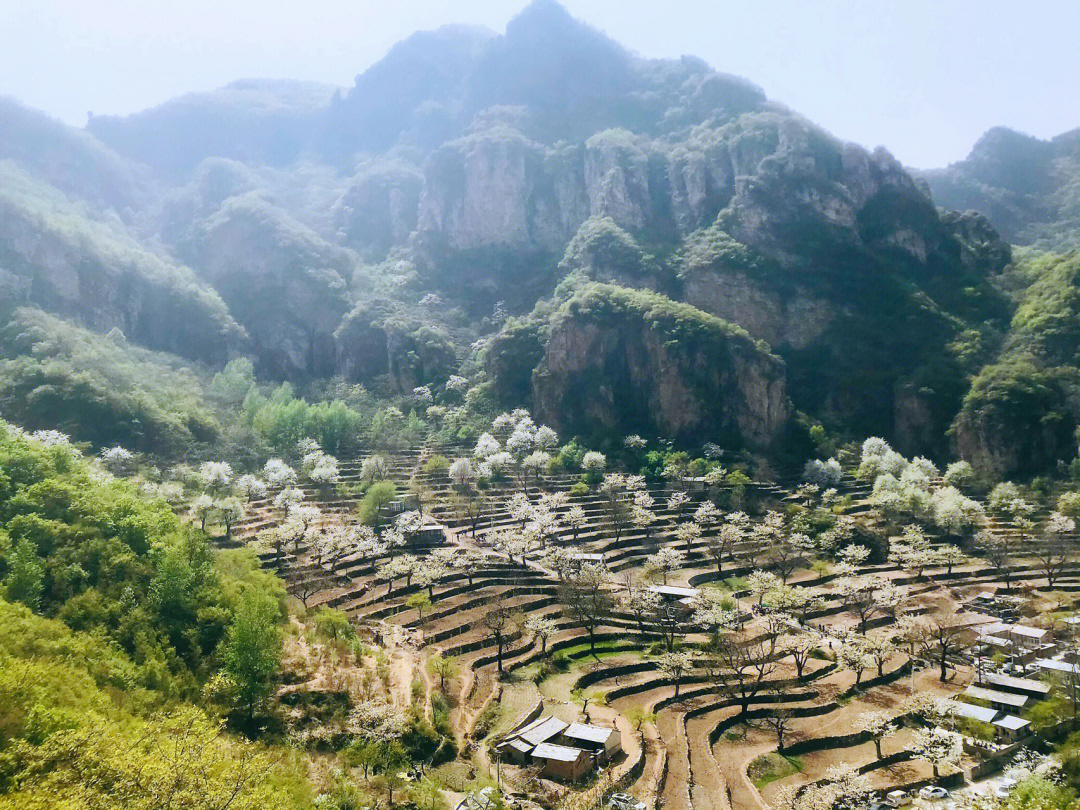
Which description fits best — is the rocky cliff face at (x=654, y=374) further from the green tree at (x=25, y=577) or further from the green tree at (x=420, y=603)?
the green tree at (x=25, y=577)

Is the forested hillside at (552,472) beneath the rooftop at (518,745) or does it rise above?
above

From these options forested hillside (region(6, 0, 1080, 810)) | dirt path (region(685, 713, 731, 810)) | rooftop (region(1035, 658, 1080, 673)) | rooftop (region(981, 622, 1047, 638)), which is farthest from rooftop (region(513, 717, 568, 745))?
rooftop (region(981, 622, 1047, 638))

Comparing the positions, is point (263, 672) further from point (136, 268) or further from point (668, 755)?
point (136, 268)

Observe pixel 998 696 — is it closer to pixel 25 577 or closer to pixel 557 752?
pixel 557 752

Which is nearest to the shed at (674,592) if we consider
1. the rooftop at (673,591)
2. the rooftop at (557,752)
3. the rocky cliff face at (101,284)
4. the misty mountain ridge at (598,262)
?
the rooftop at (673,591)

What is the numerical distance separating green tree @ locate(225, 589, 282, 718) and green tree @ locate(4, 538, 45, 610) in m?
8.19

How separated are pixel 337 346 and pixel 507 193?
5647 centimetres

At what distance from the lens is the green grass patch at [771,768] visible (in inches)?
1163

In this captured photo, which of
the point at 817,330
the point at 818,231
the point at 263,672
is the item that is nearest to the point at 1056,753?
the point at 263,672

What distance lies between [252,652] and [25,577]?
10133 mm

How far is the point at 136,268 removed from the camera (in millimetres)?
120000

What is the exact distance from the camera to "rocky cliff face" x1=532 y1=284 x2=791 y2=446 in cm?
8988

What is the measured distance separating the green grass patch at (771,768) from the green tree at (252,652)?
2225cm

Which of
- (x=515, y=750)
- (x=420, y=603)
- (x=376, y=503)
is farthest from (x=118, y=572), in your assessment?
(x=376, y=503)
